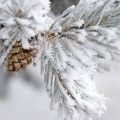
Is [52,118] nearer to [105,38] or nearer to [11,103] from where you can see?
[11,103]

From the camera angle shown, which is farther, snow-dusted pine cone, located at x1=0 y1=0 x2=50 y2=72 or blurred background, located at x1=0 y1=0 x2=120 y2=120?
blurred background, located at x1=0 y1=0 x2=120 y2=120

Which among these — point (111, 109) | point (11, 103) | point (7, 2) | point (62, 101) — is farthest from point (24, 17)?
point (111, 109)

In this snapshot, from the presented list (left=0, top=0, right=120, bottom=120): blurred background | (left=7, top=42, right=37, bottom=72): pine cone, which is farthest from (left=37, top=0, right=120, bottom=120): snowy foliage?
(left=0, top=0, right=120, bottom=120): blurred background

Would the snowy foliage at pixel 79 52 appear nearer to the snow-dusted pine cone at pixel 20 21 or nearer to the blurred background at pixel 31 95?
the snow-dusted pine cone at pixel 20 21

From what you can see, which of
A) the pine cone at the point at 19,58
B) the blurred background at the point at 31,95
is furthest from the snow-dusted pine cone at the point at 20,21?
the blurred background at the point at 31,95

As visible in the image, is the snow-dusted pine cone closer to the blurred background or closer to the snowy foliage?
the snowy foliage

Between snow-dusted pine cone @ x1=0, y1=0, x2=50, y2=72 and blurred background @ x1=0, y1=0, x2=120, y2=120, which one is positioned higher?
snow-dusted pine cone @ x1=0, y1=0, x2=50, y2=72

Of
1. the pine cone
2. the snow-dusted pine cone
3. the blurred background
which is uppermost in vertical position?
the snow-dusted pine cone
